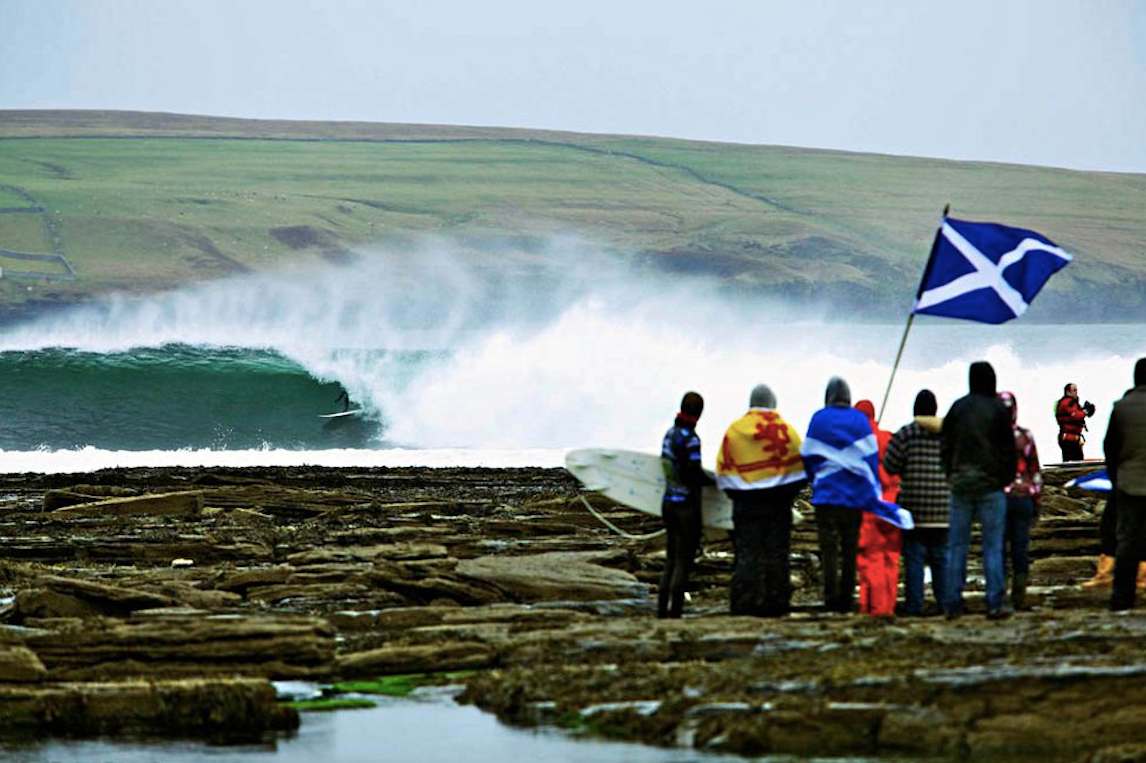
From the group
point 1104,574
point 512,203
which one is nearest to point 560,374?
point 1104,574

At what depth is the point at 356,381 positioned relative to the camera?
174ft

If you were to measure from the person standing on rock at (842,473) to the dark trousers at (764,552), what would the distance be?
0.25 m

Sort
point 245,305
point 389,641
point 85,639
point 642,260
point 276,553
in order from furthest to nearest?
point 642,260
point 245,305
point 276,553
point 389,641
point 85,639

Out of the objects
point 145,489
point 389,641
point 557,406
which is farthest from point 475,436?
point 389,641

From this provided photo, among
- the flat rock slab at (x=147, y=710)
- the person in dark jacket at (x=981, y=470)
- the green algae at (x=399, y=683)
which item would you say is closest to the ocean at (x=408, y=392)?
the person in dark jacket at (x=981, y=470)

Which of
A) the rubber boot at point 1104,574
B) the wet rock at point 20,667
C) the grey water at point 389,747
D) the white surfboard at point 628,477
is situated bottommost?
the grey water at point 389,747

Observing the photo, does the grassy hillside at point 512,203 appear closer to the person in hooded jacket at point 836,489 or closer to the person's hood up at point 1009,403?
the person in hooded jacket at point 836,489

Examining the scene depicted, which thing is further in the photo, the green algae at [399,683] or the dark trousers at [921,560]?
the dark trousers at [921,560]

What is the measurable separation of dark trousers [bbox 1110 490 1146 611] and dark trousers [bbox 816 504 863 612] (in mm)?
1609

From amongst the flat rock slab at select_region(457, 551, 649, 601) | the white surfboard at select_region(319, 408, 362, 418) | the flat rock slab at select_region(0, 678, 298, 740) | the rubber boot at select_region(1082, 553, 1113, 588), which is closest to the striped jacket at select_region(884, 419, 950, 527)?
the rubber boot at select_region(1082, 553, 1113, 588)

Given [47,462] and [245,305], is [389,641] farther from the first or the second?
[245,305]

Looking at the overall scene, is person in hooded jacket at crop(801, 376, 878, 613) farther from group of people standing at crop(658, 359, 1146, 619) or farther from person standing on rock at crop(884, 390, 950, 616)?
person standing on rock at crop(884, 390, 950, 616)

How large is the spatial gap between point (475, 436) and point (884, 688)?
41157 millimetres

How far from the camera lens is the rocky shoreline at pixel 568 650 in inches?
420
